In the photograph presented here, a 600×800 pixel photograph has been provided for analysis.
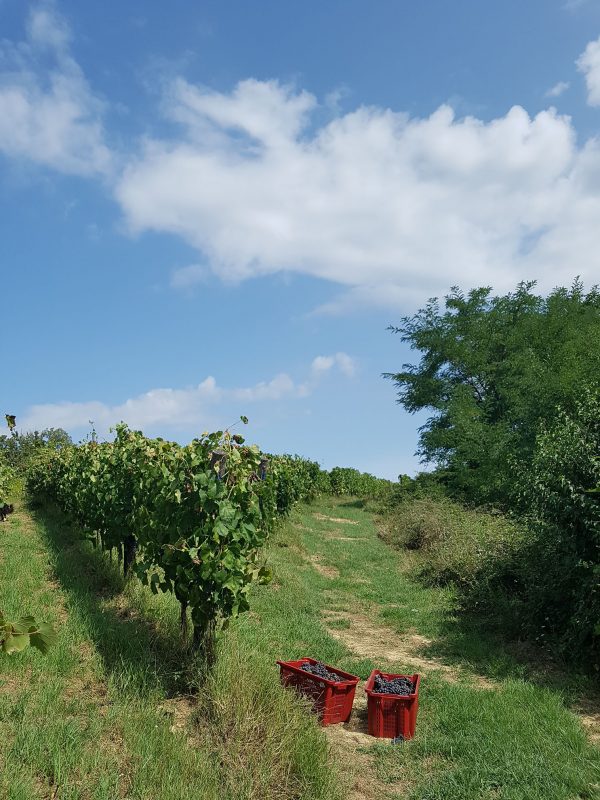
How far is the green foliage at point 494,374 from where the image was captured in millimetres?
19969

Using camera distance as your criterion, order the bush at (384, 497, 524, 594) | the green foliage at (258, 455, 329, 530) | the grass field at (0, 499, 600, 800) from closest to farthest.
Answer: the grass field at (0, 499, 600, 800) < the bush at (384, 497, 524, 594) < the green foliage at (258, 455, 329, 530)

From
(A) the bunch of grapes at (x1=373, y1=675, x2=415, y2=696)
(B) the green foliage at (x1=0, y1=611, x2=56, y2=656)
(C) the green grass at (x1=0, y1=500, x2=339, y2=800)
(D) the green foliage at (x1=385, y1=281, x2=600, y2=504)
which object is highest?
(D) the green foliage at (x1=385, y1=281, x2=600, y2=504)

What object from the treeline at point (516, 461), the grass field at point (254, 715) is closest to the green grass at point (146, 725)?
the grass field at point (254, 715)

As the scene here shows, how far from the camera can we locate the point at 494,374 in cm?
3234

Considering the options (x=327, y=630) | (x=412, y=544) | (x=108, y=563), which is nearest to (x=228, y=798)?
(x=327, y=630)

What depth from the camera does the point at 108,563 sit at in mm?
11031

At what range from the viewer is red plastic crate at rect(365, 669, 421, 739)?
17.7ft

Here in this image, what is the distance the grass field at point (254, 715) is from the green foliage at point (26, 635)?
255cm

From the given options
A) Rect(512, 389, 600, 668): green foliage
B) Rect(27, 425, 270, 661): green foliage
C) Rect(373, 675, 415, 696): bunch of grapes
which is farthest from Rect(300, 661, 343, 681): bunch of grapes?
Rect(512, 389, 600, 668): green foliage

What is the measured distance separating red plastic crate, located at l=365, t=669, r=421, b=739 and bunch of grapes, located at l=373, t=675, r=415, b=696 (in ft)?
0.41

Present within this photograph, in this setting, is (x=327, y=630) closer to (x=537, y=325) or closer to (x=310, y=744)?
(x=310, y=744)

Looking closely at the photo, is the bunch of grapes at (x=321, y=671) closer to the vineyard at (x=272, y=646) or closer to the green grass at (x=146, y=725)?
the vineyard at (x=272, y=646)

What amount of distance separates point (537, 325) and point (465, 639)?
80.6ft

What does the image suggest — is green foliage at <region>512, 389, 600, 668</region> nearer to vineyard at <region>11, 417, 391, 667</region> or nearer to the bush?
the bush
